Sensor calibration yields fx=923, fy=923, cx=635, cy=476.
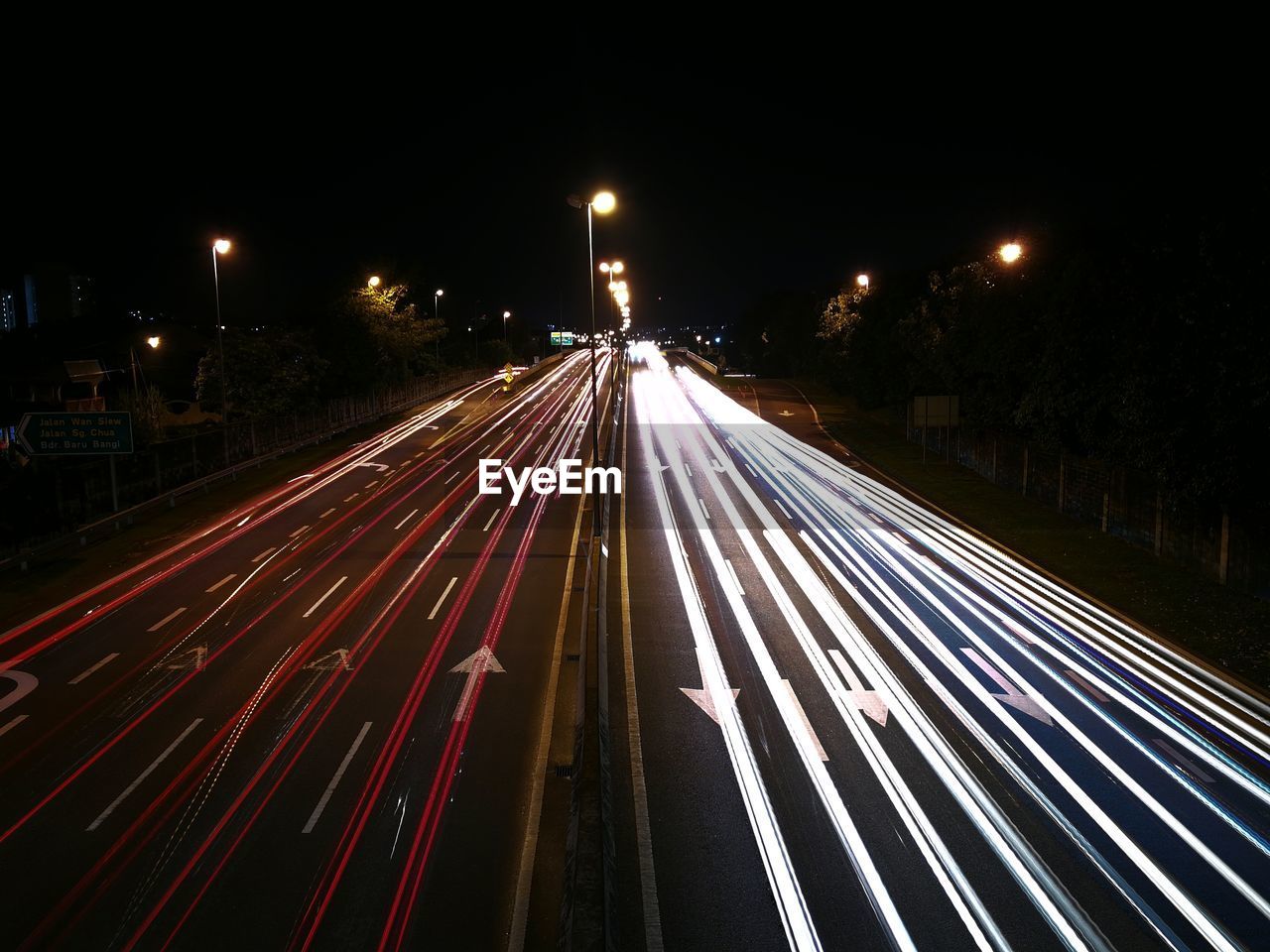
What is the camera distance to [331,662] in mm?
15391

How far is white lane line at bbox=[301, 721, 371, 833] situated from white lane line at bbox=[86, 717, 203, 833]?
7.58ft

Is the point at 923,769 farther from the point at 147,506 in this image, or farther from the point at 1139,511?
the point at 147,506

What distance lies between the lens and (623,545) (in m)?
24.8

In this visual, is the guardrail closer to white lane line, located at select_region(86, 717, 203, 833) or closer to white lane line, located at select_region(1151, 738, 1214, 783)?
white lane line, located at select_region(86, 717, 203, 833)

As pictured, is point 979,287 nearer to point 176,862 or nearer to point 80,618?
point 80,618

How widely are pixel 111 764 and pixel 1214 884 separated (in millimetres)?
12433

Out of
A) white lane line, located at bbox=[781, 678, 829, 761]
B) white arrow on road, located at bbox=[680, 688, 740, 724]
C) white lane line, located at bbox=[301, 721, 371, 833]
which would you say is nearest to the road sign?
white lane line, located at bbox=[301, 721, 371, 833]

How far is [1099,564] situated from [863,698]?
39.0ft

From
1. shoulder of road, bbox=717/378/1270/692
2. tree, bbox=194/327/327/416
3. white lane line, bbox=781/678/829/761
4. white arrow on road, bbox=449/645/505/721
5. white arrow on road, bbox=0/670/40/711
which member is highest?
tree, bbox=194/327/327/416

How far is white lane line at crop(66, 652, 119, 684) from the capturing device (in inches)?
584

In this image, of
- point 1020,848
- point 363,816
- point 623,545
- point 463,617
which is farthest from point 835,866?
Answer: point 623,545

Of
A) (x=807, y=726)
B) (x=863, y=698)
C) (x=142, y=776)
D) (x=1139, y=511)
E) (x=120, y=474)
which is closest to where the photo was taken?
(x=142, y=776)

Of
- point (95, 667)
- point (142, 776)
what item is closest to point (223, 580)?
point (95, 667)

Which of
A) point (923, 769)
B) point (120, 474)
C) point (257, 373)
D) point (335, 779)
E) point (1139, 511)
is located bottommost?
point (923, 769)
